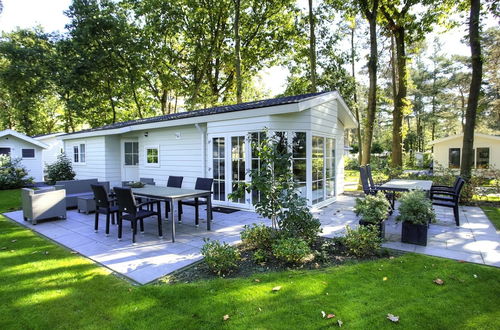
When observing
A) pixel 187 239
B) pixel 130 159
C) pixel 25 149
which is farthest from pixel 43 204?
pixel 25 149

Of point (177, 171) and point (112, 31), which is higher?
point (112, 31)

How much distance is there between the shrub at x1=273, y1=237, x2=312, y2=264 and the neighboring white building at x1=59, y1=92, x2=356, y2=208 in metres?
2.43

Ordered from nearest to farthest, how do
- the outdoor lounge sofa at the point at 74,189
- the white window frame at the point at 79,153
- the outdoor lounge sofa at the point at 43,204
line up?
the outdoor lounge sofa at the point at 43,204, the outdoor lounge sofa at the point at 74,189, the white window frame at the point at 79,153

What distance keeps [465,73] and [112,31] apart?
89.8ft

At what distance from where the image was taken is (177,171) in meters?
9.06

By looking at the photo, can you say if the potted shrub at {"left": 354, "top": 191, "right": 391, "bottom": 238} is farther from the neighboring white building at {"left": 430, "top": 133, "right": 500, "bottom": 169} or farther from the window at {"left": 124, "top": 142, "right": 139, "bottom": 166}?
the neighboring white building at {"left": 430, "top": 133, "right": 500, "bottom": 169}

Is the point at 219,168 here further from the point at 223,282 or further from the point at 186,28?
the point at 186,28

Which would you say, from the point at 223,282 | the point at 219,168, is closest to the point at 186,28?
the point at 219,168

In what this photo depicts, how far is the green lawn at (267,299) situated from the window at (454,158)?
1944 centimetres

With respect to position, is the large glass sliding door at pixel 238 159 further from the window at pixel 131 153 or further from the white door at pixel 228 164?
the window at pixel 131 153

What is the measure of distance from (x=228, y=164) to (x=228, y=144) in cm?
54

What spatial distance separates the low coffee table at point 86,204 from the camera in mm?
6832

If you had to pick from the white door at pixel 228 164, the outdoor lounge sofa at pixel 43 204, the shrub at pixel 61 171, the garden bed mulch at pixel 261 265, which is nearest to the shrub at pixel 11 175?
the shrub at pixel 61 171

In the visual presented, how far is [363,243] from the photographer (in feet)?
12.6
